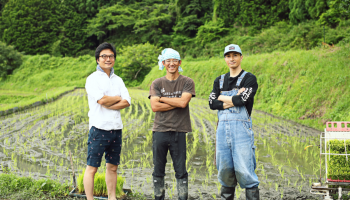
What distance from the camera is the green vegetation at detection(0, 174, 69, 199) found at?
124 inches

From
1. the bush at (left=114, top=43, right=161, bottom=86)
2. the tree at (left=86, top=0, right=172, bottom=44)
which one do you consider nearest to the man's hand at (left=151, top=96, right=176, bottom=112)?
the bush at (left=114, top=43, right=161, bottom=86)

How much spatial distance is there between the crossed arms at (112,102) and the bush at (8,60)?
30.9 meters

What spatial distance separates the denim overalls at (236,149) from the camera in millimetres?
2541

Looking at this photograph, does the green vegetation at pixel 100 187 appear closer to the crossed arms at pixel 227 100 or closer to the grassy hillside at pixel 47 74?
the crossed arms at pixel 227 100

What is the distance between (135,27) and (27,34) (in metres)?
14.1

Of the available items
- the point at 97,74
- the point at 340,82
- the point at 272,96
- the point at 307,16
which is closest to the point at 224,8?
the point at 307,16

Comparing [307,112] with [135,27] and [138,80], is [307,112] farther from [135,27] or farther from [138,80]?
[135,27]

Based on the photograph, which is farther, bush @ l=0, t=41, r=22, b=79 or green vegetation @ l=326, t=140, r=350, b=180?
bush @ l=0, t=41, r=22, b=79

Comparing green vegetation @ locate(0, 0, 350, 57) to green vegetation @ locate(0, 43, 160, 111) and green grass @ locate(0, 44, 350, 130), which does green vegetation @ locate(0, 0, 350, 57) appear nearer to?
green vegetation @ locate(0, 43, 160, 111)

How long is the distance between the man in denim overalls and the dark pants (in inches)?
15.9

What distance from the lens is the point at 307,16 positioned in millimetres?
19734

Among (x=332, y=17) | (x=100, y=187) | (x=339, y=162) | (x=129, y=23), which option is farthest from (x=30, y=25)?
(x=339, y=162)

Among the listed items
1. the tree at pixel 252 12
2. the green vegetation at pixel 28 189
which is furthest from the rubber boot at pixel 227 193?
the tree at pixel 252 12

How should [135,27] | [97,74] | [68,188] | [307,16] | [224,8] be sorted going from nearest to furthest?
[97,74] < [68,188] < [307,16] < [224,8] < [135,27]
